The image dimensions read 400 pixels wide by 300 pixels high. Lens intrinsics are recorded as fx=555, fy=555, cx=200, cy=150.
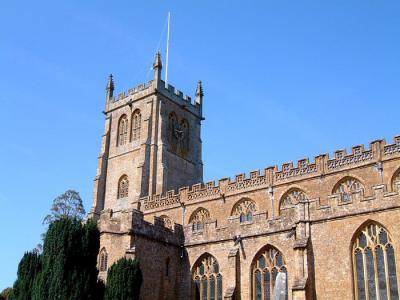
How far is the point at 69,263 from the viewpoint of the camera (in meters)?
24.1

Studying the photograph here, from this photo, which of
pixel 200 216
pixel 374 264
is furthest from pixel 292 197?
pixel 374 264

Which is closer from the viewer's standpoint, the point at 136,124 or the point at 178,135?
the point at 136,124

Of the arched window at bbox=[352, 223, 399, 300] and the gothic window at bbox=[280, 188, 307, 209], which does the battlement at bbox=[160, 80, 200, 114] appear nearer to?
the gothic window at bbox=[280, 188, 307, 209]

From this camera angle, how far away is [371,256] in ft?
77.8

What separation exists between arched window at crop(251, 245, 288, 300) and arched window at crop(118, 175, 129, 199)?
22105 mm

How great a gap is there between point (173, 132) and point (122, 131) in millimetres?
4897

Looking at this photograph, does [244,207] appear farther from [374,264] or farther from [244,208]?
[374,264]

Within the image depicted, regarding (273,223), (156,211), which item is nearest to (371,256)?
(273,223)

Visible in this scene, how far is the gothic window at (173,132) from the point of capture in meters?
48.8

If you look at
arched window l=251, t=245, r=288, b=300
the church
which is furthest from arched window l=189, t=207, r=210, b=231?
arched window l=251, t=245, r=288, b=300

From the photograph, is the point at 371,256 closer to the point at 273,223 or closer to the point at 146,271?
the point at 273,223

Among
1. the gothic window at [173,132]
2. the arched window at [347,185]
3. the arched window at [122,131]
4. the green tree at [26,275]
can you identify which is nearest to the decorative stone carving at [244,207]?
the arched window at [347,185]

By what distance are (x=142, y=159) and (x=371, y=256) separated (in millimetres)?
25807

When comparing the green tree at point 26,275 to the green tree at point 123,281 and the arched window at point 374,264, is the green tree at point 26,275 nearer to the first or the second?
the green tree at point 123,281
